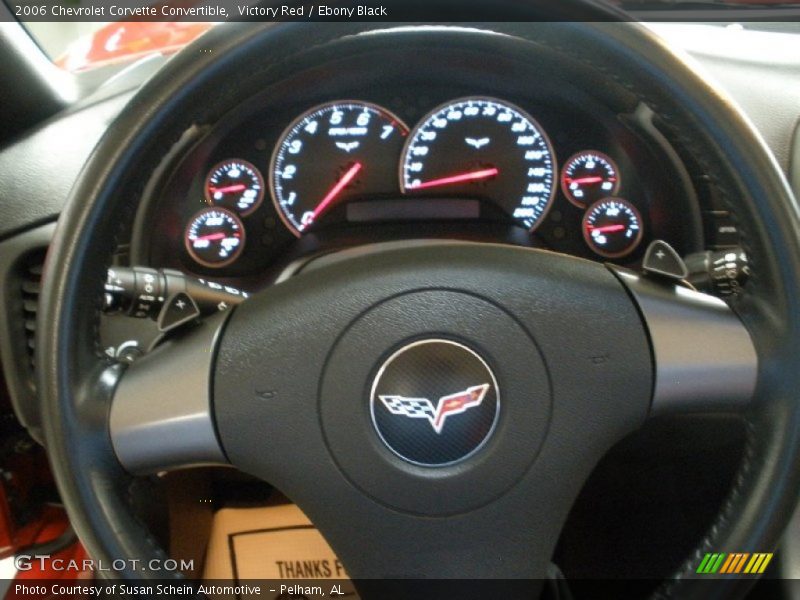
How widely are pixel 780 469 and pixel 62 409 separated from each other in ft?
2.07

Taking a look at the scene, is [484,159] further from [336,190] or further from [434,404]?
[434,404]

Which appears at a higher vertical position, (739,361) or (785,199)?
(785,199)

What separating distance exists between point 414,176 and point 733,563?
99 cm

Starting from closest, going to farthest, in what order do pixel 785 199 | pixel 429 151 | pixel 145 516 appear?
pixel 785 199 → pixel 145 516 → pixel 429 151

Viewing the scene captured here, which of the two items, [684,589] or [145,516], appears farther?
[145,516]

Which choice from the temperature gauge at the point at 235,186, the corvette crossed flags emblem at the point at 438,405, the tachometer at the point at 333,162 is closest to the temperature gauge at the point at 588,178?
the tachometer at the point at 333,162

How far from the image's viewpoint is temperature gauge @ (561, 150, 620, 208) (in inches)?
65.5

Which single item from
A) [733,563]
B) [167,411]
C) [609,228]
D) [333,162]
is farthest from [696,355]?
[333,162]

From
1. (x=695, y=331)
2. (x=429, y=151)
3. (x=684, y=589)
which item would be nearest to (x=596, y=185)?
(x=429, y=151)

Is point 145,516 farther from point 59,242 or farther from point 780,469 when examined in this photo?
point 780,469

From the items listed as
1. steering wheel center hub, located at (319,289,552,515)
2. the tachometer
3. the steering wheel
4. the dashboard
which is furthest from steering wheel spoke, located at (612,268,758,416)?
the tachometer

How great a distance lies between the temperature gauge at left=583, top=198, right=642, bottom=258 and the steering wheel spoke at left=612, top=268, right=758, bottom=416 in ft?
2.58

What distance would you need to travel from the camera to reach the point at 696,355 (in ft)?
2.85

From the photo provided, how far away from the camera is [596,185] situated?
5.52 feet
